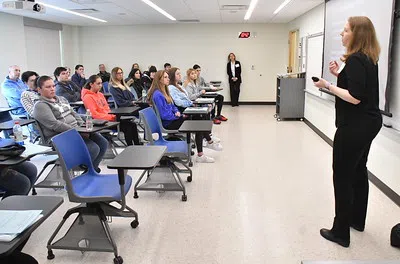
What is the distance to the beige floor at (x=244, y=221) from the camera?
2666 millimetres

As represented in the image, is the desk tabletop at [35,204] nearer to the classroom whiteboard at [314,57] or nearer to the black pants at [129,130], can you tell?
the black pants at [129,130]

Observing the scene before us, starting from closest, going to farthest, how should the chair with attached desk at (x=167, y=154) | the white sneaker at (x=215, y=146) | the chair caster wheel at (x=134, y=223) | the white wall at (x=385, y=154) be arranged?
the chair caster wheel at (x=134, y=223) < the white wall at (x=385, y=154) < the chair with attached desk at (x=167, y=154) < the white sneaker at (x=215, y=146)

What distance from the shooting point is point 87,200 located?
2.58m

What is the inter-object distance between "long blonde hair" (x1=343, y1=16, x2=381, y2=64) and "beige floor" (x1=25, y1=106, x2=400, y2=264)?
57.0 inches

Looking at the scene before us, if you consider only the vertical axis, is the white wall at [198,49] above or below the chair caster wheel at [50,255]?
above

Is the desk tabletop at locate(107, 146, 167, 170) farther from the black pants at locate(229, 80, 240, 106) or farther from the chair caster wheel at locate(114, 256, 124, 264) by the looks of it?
the black pants at locate(229, 80, 240, 106)

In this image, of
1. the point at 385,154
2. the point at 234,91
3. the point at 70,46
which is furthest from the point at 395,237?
the point at 70,46

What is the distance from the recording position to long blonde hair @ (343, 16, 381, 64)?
2.49 m

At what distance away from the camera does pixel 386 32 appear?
12.0ft

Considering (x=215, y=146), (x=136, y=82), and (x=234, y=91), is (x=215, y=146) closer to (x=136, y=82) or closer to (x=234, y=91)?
(x=136, y=82)

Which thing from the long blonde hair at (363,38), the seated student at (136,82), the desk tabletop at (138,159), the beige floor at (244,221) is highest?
the long blonde hair at (363,38)

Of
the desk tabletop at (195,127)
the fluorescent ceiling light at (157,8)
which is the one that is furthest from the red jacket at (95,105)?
the fluorescent ceiling light at (157,8)

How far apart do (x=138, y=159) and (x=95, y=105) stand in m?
2.60

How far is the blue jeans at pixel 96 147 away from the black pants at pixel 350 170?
2.53m
